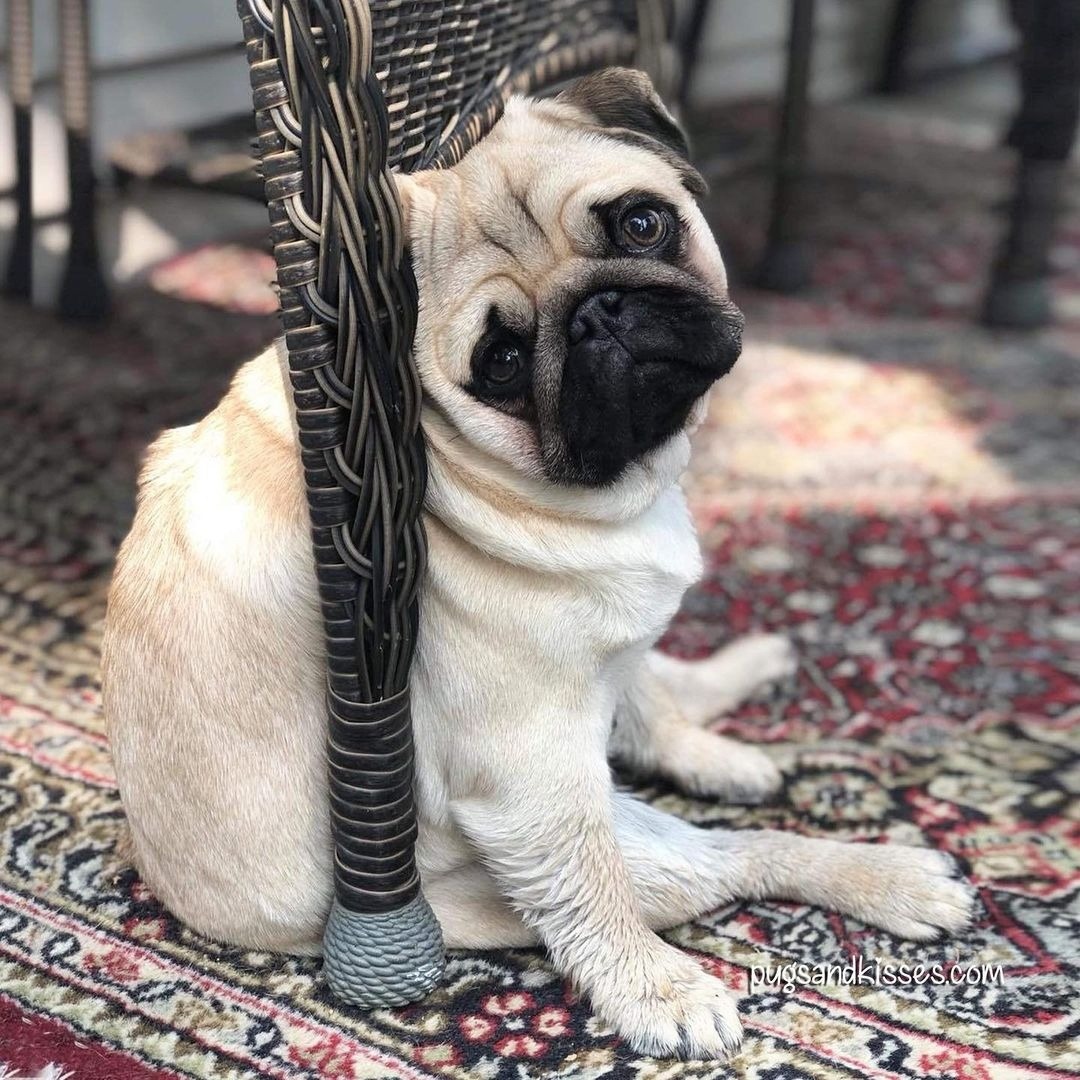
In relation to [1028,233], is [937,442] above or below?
below

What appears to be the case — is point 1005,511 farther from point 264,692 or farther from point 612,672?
point 264,692

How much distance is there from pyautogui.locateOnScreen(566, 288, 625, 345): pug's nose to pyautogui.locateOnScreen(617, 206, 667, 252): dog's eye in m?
0.07

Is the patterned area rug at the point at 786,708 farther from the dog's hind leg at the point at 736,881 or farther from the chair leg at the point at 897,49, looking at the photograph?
the chair leg at the point at 897,49

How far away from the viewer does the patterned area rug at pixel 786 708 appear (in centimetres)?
143

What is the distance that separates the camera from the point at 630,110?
59.2 inches

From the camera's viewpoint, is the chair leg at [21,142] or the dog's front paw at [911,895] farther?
the chair leg at [21,142]

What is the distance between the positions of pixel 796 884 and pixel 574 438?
0.65m

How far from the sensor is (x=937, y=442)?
9.45ft

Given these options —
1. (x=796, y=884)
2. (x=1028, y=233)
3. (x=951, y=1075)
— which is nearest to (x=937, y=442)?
(x=1028, y=233)

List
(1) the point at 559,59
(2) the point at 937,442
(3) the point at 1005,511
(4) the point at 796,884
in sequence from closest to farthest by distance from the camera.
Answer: (4) the point at 796,884 < (1) the point at 559,59 < (3) the point at 1005,511 < (2) the point at 937,442

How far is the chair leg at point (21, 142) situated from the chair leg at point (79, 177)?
9 centimetres

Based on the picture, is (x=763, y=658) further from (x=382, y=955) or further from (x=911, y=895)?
(x=382, y=955)

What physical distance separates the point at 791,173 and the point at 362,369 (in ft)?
8.65

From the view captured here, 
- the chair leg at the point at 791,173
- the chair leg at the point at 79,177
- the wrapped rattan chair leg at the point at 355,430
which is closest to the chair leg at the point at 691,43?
the chair leg at the point at 791,173
